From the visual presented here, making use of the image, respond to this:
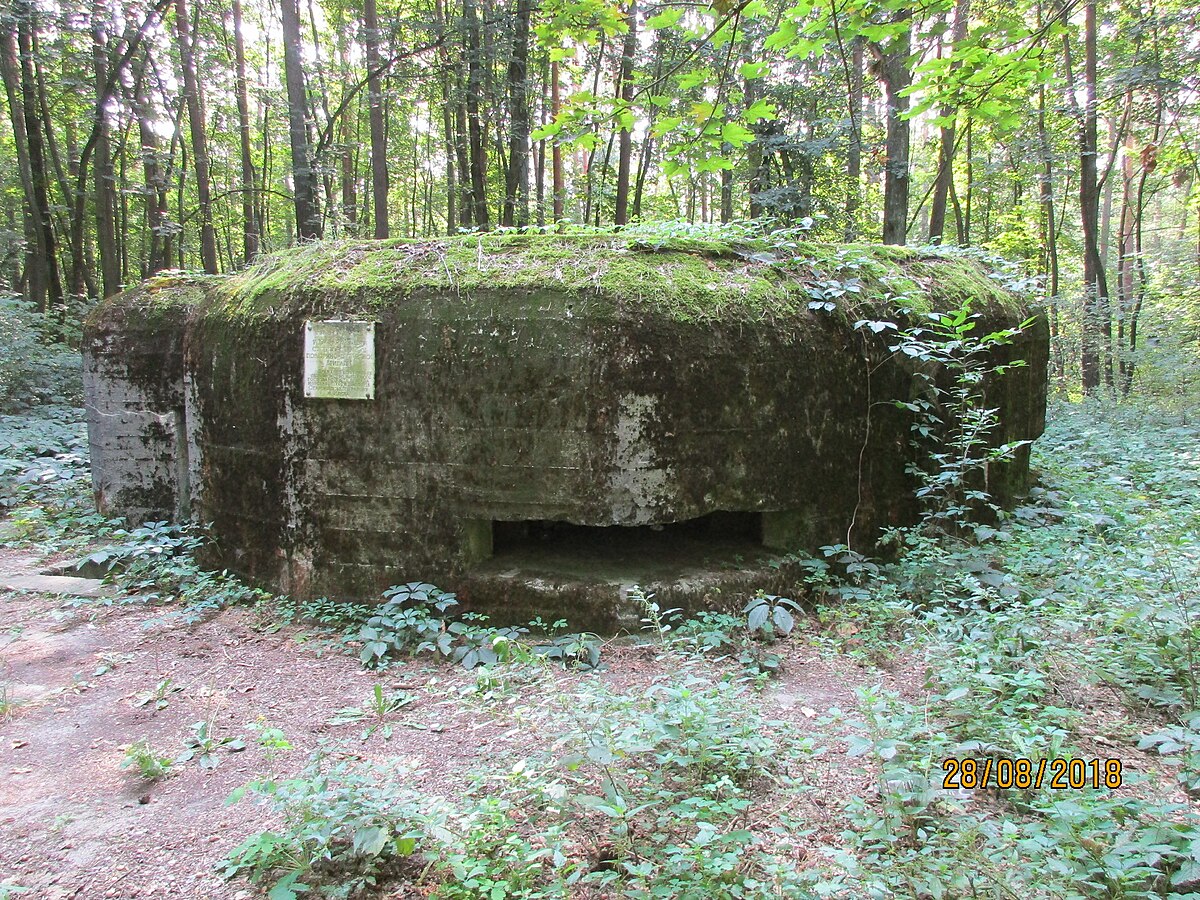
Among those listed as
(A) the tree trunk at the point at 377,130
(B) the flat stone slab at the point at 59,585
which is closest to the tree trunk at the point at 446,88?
(A) the tree trunk at the point at 377,130

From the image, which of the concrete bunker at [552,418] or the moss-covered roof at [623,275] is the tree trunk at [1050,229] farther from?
the concrete bunker at [552,418]

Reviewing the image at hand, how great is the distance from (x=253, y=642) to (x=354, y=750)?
161 cm

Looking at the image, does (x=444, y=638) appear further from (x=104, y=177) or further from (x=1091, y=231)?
(x=104, y=177)

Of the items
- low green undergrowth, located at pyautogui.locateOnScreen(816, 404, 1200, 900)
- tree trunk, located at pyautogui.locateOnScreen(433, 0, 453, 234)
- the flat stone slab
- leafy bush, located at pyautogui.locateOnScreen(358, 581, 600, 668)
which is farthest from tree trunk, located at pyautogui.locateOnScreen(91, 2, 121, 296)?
low green undergrowth, located at pyautogui.locateOnScreen(816, 404, 1200, 900)

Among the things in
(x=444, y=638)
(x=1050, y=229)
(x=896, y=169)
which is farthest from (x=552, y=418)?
(x=1050, y=229)

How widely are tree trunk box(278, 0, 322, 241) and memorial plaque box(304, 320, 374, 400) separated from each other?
5808mm

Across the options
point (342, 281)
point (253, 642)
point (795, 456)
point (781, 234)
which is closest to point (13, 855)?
point (253, 642)

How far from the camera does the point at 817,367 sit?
4230 millimetres

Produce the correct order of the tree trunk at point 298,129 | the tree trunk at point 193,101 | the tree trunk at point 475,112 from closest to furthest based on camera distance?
the tree trunk at point 298,129
the tree trunk at point 475,112
the tree trunk at point 193,101

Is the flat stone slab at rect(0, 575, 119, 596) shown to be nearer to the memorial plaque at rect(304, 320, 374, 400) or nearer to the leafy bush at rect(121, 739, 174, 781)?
the memorial plaque at rect(304, 320, 374, 400)

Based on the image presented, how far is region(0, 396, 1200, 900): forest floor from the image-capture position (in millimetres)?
1942

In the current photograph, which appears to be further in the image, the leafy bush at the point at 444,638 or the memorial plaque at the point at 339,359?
the memorial plaque at the point at 339,359
